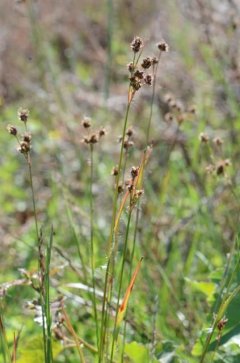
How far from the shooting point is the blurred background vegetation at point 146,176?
6.70ft

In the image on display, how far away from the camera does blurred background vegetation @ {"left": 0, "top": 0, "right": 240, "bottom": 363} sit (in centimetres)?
204

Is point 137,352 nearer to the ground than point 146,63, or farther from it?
nearer to the ground

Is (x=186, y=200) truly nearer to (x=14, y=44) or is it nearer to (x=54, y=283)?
(x=54, y=283)

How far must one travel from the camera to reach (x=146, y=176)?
2121 mm

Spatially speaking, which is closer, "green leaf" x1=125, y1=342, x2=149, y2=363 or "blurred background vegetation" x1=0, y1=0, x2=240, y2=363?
"green leaf" x1=125, y1=342, x2=149, y2=363

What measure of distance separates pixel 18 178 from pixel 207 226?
2061mm

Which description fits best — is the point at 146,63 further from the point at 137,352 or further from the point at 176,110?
the point at 176,110

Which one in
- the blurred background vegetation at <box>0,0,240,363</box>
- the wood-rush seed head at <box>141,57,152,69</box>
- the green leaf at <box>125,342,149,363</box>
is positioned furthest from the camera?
the blurred background vegetation at <box>0,0,240,363</box>

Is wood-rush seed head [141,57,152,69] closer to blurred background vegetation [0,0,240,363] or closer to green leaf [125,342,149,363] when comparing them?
blurred background vegetation [0,0,240,363]

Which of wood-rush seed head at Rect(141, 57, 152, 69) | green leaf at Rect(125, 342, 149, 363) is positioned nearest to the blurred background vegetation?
green leaf at Rect(125, 342, 149, 363)

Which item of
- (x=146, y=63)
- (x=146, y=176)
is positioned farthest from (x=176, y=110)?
(x=146, y=63)

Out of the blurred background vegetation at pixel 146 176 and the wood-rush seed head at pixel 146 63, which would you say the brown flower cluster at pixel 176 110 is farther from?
the wood-rush seed head at pixel 146 63

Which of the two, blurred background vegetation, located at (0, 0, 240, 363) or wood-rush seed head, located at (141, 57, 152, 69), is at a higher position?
blurred background vegetation, located at (0, 0, 240, 363)

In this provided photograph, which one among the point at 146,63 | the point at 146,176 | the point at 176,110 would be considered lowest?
the point at 146,63
